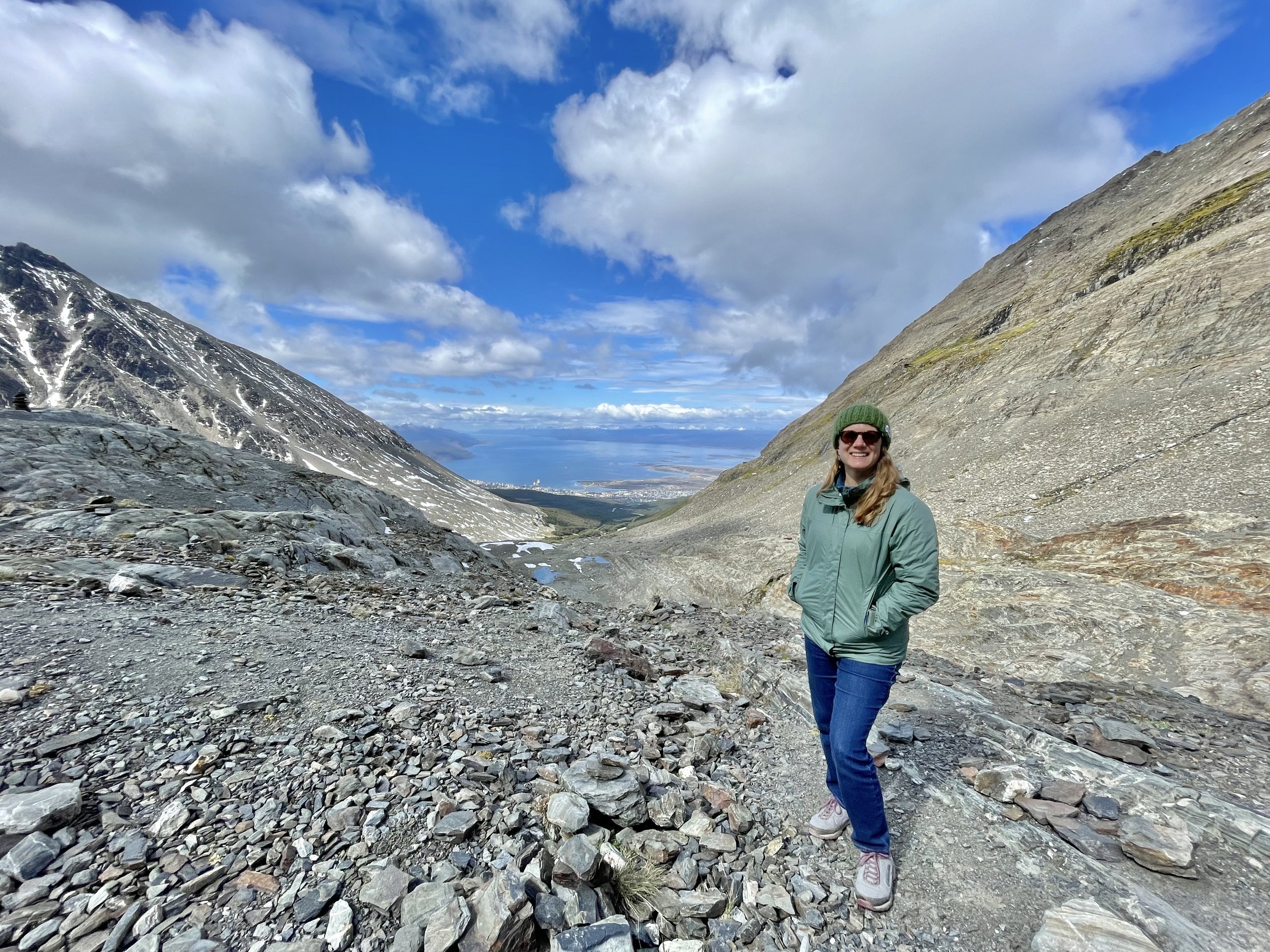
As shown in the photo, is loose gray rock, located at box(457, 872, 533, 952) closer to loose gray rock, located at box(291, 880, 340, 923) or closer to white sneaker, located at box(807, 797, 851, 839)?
loose gray rock, located at box(291, 880, 340, 923)

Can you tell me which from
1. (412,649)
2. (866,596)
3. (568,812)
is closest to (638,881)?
(568,812)

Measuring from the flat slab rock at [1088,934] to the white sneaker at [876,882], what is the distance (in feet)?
3.18

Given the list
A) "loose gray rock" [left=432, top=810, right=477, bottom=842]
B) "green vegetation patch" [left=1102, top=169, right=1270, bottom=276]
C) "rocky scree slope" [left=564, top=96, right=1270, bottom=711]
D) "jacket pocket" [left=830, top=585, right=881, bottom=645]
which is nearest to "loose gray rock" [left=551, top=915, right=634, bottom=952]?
"loose gray rock" [left=432, top=810, right=477, bottom=842]

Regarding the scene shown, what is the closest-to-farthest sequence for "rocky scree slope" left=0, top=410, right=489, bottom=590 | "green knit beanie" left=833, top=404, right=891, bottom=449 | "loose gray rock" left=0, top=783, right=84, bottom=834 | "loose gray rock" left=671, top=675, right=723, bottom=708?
"loose gray rock" left=0, top=783, right=84, bottom=834
"green knit beanie" left=833, top=404, right=891, bottom=449
"loose gray rock" left=671, top=675, right=723, bottom=708
"rocky scree slope" left=0, top=410, right=489, bottom=590

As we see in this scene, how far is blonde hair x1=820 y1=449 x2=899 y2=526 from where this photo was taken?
4285mm

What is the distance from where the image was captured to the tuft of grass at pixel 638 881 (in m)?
4.13

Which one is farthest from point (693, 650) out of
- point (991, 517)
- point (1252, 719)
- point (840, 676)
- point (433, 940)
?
point (991, 517)

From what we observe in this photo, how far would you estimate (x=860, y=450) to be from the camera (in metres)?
4.46

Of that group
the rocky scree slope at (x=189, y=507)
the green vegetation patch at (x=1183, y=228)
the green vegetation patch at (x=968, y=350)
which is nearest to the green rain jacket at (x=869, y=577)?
the rocky scree slope at (x=189, y=507)

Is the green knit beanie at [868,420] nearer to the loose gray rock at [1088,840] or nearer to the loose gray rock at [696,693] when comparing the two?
the loose gray rock at [1088,840]

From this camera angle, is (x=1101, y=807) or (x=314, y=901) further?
(x=1101, y=807)

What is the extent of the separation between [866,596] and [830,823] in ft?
8.18

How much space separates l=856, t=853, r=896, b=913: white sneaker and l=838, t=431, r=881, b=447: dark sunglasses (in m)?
3.67

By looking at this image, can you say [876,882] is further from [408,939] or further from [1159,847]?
[408,939]
